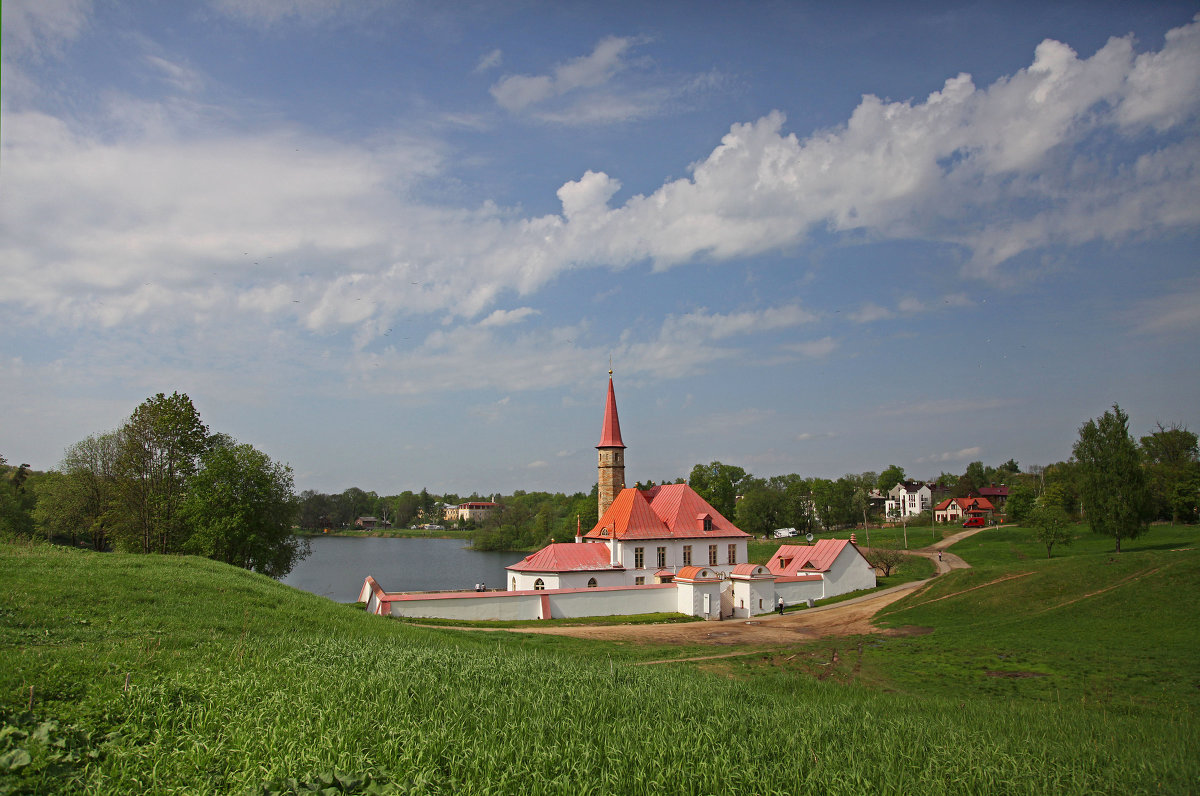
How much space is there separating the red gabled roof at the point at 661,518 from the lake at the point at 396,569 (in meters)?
14.6

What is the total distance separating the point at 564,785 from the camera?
5.45 m

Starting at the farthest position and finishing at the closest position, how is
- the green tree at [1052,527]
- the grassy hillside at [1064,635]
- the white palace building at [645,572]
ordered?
the green tree at [1052,527] < the white palace building at [645,572] < the grassy hillside at [1064,635]

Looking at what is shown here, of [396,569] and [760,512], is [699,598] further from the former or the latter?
[760,512]

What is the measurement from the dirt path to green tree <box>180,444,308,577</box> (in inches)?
676

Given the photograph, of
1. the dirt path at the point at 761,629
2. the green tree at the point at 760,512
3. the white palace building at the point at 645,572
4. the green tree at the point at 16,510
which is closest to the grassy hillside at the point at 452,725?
the dirt path at the point at 761,629

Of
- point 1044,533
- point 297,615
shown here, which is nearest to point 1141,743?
point 297,615

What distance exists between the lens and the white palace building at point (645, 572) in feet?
92.3

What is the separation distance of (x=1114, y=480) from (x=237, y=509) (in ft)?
150

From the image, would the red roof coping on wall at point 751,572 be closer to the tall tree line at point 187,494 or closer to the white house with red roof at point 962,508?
the tall tree line at point 187,494

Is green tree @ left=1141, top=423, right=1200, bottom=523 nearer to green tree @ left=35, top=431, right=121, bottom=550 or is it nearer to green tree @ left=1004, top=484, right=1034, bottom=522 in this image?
green tree @ left=1004, top=484, right=1034, bottom=522

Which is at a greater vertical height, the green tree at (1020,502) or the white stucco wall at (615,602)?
the green tree at (1020,502)

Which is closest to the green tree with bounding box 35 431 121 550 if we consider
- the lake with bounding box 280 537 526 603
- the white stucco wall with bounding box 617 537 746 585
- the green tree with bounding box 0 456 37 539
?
the green tree with bounding box 0 456 37 539

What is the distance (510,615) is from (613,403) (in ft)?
61.0

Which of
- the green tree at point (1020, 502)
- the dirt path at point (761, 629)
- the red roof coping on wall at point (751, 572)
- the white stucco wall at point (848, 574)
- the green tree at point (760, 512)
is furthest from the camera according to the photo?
the green tree at point (760, 512)
